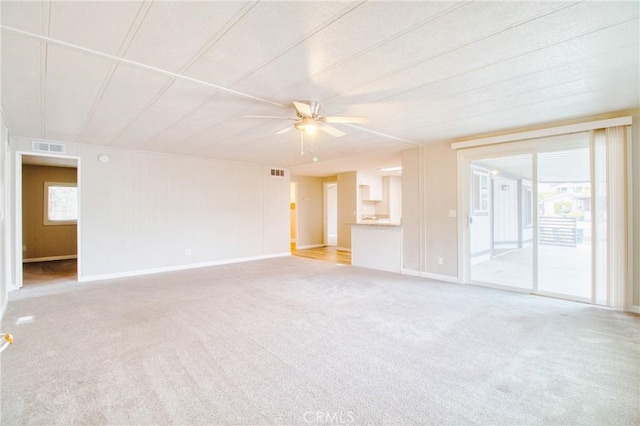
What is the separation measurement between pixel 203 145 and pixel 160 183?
1.48 metres

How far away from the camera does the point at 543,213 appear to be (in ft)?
14.2

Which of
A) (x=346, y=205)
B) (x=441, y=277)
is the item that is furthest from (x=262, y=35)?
(x=346, y=205)

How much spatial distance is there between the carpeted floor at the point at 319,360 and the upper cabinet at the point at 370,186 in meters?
5.33

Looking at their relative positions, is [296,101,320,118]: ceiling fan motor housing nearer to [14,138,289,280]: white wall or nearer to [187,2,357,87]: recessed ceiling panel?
[187,2,357,87]: recessed ceiling panel

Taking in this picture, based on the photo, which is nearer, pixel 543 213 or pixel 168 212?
pixel 543 213

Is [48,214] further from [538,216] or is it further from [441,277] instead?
[538,216]

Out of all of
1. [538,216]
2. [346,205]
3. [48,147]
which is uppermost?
[48,147]

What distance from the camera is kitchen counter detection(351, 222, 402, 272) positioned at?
19.1ft

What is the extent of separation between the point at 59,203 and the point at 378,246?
8.49m

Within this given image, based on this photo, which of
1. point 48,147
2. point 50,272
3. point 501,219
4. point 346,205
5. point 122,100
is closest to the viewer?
point 122,100

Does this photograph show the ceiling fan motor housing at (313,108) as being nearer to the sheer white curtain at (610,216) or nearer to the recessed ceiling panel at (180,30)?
the recessed ceiling panel at (180,30)

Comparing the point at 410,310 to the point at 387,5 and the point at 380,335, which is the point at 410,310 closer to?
the point at 380,335

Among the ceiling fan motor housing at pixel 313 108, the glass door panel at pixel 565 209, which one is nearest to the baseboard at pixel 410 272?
the glass door panel at pixel 565 209

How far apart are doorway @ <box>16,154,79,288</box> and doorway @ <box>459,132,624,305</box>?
8822mm
